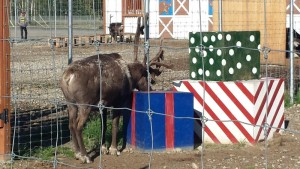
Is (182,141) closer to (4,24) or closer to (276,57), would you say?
(4,24)

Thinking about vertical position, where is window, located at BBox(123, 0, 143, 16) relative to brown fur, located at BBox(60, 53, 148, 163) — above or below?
above

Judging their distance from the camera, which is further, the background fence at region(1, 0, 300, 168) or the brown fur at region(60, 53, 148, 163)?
the background fence at region(1, 0, 300, 168)

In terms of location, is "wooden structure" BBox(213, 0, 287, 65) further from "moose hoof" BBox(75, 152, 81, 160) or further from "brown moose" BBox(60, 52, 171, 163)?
"moose hoof" BBox(75, 152, 81, 160)

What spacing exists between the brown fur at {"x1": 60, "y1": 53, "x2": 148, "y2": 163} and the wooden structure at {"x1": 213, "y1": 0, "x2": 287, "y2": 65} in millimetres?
9006

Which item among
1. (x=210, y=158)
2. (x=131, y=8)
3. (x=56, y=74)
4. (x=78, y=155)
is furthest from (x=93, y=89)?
(x=131, y=8)

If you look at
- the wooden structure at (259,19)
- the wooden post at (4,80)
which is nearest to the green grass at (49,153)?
the wooden post at (4,80)

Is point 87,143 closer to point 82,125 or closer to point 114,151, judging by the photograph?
point 114,151

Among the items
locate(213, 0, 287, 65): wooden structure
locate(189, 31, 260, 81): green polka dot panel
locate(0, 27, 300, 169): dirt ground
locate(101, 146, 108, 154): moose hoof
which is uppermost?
locate(213, 0, 287, 65): wooden structure

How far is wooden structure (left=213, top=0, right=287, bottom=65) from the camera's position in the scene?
18844mm

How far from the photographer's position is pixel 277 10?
1894cm

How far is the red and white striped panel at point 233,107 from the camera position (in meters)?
10.3

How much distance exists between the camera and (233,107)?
10.4 m

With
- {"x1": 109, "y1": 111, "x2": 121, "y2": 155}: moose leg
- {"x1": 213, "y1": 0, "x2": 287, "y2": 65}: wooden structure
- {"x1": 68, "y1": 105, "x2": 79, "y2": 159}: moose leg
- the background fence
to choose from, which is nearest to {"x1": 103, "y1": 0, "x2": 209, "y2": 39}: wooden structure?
the background fence

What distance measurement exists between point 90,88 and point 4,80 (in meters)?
1.07
